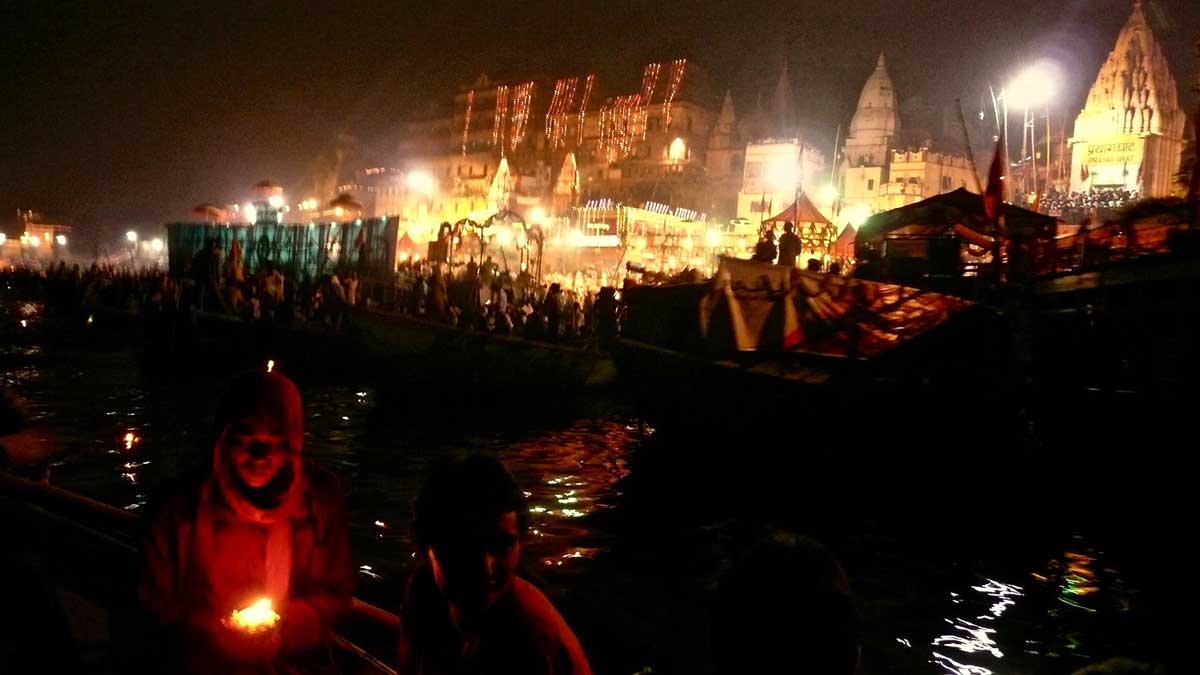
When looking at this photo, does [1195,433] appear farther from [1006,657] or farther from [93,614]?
[93,614]

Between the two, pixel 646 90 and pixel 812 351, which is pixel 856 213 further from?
pixel 812 351

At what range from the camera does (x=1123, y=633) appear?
6.73m

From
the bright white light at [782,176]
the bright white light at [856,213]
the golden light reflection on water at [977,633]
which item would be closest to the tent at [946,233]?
the golden light reflection on water at [977,633]

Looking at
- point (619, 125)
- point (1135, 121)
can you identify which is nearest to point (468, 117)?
point (619, 125)

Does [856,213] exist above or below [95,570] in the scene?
above

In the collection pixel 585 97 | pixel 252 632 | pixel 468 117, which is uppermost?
pixel 585 97

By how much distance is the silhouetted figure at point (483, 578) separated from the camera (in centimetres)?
213

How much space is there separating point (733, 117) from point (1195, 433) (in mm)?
72948

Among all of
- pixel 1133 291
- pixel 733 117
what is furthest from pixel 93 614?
pixel 733 117

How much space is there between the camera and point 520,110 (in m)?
89.2

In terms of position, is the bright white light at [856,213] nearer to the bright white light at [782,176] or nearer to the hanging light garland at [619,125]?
the bright white light at [782,176]

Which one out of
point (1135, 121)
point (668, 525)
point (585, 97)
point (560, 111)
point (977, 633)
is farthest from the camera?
point (560, 111)

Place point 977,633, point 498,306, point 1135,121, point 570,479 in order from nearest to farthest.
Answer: point 977,633 → point 570,479 → point 498,306 → point 1135,121

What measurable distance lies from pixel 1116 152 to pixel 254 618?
2953 inches
